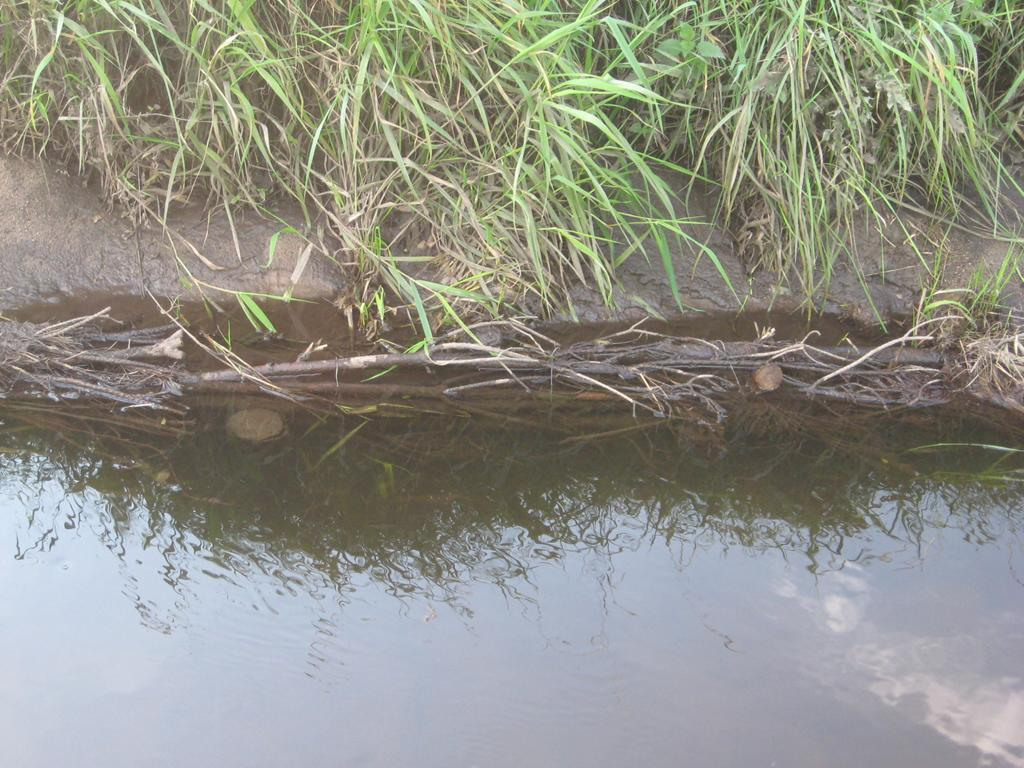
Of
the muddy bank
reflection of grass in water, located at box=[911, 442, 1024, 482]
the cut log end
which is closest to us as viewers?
reflection of grass in water, located at box=[911, 442, 1024, 482]

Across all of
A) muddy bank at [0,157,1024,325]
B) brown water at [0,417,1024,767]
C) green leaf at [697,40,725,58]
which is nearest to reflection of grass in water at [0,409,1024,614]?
brown water at [0,417,1024,767]

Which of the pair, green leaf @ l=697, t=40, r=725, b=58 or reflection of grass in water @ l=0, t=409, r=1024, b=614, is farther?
green leaf @ l=697, t=40, r=725, b=58

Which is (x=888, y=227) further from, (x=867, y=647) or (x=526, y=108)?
(x=867, y=647)

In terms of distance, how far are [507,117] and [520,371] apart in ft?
2.63

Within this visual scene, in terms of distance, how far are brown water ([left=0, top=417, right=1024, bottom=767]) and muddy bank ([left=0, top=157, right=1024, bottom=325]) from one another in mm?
632

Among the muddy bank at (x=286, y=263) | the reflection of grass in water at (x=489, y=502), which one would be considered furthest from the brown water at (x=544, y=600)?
the muddy bank at (x=286, y=263)

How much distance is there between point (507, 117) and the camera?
2957 mm

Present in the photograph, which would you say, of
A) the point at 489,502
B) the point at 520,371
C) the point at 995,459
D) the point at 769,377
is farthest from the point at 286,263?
the point at 995,459

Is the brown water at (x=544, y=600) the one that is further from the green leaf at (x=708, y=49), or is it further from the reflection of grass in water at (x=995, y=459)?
the green leaf at (x=708, y=49)

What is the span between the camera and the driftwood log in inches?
114

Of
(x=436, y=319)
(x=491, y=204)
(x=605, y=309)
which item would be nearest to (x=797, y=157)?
(x=605, y=309)

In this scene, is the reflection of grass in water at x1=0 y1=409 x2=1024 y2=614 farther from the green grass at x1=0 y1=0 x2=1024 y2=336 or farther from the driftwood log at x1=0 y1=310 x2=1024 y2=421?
the green grass at x1=0 y1=0 x2=1024 y2=336

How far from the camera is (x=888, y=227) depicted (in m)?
3.34

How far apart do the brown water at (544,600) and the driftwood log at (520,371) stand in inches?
7.7
